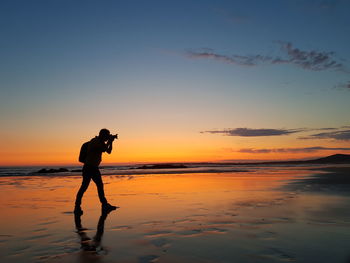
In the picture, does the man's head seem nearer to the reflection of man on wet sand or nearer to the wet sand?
the wet sand

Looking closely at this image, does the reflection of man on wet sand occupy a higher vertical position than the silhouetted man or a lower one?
lower

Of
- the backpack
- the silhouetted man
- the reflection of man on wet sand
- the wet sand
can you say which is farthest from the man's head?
the reflection of man on wet sand

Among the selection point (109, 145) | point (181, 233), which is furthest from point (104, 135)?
point (181, 233)

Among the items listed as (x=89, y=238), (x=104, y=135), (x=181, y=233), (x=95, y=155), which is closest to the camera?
(x=89, y=238)

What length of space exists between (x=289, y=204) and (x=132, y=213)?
4.39m

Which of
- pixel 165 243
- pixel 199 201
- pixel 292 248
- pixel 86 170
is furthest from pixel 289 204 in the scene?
pixel 86 170

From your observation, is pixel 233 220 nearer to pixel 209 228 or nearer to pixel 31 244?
pixel 209 228

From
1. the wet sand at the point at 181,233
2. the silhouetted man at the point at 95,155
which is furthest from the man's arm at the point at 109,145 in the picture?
the wet sand at the point at 181,233

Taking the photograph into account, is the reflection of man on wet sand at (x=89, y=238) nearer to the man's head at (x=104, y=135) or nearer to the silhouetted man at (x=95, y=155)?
the silhouetted man at (x=95, y=155)

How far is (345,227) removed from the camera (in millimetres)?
5766

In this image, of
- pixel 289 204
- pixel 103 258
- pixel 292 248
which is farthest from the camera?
pixel 289 204

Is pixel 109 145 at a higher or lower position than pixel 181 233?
higher

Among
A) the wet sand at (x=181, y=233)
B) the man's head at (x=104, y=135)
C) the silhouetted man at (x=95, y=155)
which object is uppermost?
the man's head at (x=104, y=135)

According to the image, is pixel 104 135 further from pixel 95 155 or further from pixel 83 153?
pixel 83 153
